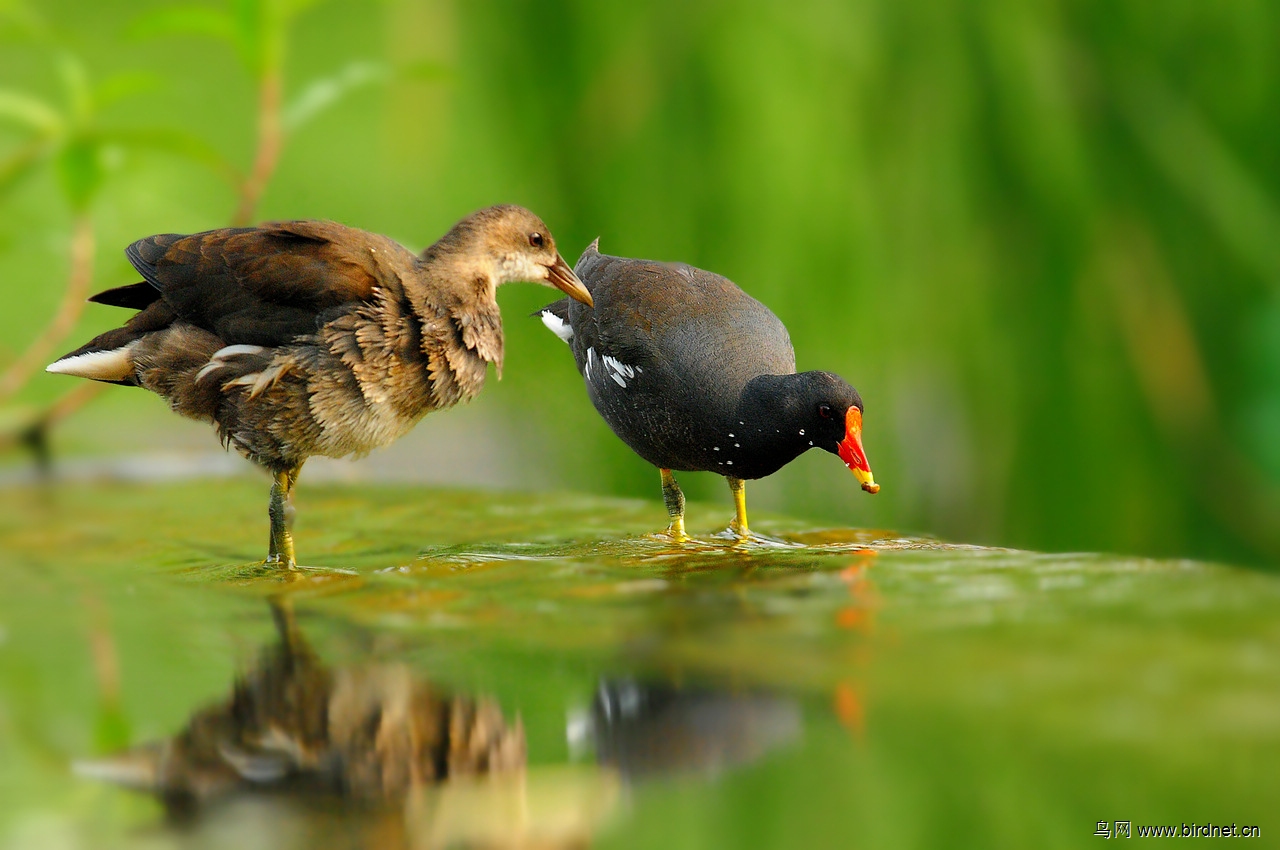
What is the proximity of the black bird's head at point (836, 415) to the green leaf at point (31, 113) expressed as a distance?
1728mm

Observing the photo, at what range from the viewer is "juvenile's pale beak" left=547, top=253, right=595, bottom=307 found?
8.53ft

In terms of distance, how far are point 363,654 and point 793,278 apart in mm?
1368

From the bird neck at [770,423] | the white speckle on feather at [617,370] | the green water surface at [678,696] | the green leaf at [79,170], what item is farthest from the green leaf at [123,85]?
the bird neck at [770,423]

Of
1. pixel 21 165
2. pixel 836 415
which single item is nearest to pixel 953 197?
pixel 836 415

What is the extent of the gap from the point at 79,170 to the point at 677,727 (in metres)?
2.27

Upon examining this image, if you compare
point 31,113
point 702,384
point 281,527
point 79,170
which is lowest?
point 281,527

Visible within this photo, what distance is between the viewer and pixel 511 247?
249 centimetres

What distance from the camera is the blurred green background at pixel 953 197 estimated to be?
234 cm

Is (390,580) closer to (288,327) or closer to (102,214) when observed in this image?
(288,327)

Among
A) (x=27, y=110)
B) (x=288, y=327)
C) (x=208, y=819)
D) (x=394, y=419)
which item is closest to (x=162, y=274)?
(x=288, y=327)

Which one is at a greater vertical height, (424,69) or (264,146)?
(424,69)

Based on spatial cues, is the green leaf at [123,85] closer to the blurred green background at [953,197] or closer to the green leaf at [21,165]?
the blurred green background at [953,197]

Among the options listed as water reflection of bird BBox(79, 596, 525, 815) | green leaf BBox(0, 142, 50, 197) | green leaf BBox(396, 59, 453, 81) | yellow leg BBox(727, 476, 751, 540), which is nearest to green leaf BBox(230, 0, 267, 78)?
green leaf BBox(396, 59, 453, 81)

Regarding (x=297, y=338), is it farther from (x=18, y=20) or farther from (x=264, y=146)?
(x=18, y=20)
